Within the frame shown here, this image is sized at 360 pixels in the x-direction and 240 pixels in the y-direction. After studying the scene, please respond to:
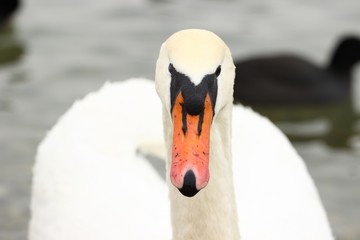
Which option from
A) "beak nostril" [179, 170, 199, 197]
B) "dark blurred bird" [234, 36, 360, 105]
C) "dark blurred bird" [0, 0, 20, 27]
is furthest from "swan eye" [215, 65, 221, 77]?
"dark blurred bird" [0, 0, 20, 27]

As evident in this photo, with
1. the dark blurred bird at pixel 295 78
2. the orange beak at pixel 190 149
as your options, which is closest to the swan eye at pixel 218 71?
the orange beak at pixel 190 149

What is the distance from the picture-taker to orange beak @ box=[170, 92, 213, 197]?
312 centimetres

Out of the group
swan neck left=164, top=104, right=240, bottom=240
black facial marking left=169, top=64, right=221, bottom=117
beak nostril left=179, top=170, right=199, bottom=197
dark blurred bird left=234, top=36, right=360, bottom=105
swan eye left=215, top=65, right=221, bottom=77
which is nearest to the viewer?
beak nostril left=179, top=170, right=199, bottom=197

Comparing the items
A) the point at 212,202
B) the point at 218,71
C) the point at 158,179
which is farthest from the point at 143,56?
the point at 218,71

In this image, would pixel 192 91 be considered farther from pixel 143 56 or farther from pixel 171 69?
pixel 143 56

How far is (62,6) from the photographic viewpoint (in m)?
11.3

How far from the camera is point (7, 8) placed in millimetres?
10773

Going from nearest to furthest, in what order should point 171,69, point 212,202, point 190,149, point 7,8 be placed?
point 190,149
point 171,69
point 212,202
point 7,8

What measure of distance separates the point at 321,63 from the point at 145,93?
4920 millimetres

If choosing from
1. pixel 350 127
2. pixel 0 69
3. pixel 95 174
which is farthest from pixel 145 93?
pixel 0 69

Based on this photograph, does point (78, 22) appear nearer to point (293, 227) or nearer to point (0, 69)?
point (0, 69)

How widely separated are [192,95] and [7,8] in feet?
25.5

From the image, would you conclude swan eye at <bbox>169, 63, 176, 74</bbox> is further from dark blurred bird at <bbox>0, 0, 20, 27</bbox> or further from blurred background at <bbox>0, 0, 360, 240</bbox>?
dark blurred bird at <bbox>0, 0, 20, 27</bbox>

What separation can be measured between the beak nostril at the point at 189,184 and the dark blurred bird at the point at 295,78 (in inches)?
245
